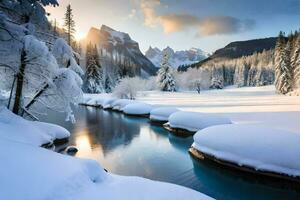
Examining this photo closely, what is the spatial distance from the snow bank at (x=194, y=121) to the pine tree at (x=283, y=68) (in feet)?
113

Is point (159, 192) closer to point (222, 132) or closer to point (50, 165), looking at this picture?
point (50, 165)

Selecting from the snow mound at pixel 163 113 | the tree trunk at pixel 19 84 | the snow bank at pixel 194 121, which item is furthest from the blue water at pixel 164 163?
the tree trunk at pixel 19 84

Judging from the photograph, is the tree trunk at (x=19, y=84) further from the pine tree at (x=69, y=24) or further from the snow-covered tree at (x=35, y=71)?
the pine tree at (x=69, y=24)

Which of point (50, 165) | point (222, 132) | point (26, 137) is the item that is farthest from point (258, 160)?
point (26, 137)

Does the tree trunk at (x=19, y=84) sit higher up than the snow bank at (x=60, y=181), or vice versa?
the tree trunk at (x=19, y=84)

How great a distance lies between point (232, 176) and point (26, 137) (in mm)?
8972

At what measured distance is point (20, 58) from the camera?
12.0 metres

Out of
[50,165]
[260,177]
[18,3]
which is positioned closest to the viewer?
[50,165]

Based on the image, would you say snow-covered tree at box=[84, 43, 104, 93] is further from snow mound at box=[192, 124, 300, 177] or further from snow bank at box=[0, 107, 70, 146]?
snow mound at box=[192, 124, 300, 177]

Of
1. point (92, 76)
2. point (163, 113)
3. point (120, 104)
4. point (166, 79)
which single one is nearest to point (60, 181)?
point (163, 113)

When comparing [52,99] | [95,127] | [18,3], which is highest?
[18,3]

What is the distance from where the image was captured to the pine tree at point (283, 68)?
4797 cm

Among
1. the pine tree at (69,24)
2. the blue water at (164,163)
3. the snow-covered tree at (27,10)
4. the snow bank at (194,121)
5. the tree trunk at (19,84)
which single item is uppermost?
the pine tree at (69,24)

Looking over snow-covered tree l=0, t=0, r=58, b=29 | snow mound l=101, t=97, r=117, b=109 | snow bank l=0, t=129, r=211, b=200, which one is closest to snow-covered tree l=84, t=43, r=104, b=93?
snow mound l=101, t=97, r=117, b=109
